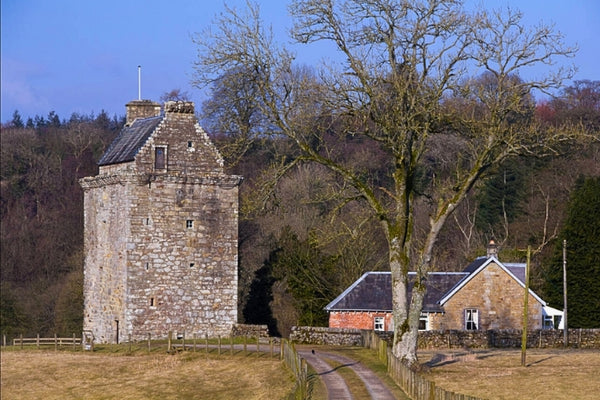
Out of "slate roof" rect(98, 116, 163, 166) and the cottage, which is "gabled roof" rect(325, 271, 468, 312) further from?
"slate roof" rect(98, 116, 163, 166)

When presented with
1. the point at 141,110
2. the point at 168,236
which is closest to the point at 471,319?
the point at 168,236

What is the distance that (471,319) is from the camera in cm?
5953

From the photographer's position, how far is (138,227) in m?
52.8

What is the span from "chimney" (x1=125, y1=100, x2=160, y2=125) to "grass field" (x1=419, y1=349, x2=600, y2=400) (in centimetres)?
1957

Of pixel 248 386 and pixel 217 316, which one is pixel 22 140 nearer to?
pixel 217 316

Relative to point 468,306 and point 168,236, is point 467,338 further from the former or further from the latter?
point 168,236

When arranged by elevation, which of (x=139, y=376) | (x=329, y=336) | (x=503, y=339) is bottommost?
(x=139, y=376)

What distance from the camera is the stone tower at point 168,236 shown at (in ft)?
173

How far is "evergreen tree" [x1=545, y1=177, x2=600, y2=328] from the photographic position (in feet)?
213

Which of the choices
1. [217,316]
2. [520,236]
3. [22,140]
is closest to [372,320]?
[217,316]

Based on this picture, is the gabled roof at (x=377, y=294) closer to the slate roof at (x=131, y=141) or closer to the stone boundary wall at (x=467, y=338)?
the stone boundary wall at (x=467, y=338)

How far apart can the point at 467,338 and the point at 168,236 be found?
14.1 meters

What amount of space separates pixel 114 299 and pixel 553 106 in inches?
2047

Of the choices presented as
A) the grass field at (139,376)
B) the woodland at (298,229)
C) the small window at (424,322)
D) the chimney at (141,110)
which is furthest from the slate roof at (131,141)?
the small window at (424,322)
